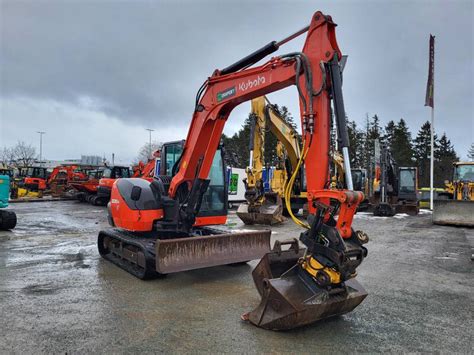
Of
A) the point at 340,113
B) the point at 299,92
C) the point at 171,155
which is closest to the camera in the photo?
the point at 340,113

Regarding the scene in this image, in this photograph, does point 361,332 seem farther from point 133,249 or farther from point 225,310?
point 133,249

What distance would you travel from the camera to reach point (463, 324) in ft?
13.3

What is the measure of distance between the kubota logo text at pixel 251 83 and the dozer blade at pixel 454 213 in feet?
36.5

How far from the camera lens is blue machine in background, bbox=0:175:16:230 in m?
10.0

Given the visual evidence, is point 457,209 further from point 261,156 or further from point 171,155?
point 171,155

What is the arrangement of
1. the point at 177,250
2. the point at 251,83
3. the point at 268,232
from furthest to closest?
1. the point at 268,232
2. the point at 177,250
3. the point at 251,83

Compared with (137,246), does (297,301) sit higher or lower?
lower

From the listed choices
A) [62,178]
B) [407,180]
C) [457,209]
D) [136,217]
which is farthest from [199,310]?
[62,178]

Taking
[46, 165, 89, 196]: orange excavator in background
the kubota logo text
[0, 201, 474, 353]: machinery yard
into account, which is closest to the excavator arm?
the kubota logo text

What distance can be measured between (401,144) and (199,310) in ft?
152

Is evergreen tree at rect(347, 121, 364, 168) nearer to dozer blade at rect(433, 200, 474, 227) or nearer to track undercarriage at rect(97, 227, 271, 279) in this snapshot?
dozer blade at rect(433, 200, 474, 227)

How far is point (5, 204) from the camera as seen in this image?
10.2m

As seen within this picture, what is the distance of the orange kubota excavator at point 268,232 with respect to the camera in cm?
353

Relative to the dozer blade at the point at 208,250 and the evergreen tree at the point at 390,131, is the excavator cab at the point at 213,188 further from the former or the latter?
the evergreen tree at the point at 390,131
